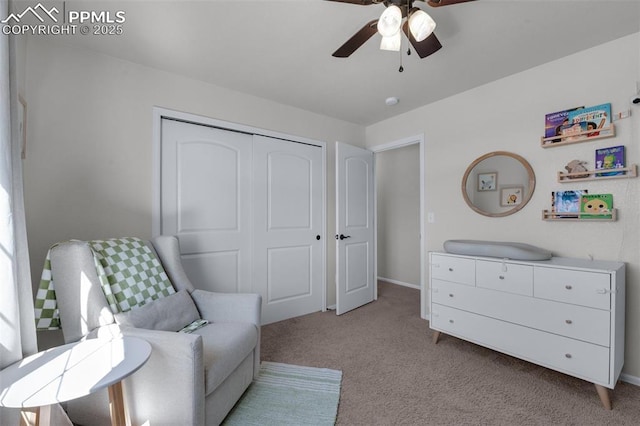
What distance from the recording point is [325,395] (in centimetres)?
A: 168

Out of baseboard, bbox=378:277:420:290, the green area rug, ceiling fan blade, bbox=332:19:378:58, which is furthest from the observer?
baseboard, bbox=378:277:420:290

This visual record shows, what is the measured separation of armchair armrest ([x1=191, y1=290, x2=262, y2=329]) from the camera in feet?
5.77

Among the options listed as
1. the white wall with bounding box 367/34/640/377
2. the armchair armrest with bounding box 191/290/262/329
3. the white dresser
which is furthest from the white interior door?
the armchair armrest with bounding box 191/290/262/329

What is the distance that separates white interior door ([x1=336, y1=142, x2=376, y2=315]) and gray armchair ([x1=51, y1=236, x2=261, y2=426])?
1496 mm

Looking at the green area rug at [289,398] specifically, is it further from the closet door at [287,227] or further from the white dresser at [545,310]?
the white dresser at [545,310]

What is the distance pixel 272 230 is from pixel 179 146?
1.17 m

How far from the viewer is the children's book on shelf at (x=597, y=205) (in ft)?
6.08

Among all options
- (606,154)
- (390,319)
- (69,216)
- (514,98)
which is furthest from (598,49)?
(69,216)

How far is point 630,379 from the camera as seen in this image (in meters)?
1.80

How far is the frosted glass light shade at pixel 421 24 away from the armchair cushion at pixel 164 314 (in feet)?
6.56

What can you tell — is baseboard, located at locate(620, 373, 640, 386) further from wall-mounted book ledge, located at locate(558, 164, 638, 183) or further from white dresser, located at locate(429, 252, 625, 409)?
wall-mounted book ledge, located at locate(558, 164, 638, 183)

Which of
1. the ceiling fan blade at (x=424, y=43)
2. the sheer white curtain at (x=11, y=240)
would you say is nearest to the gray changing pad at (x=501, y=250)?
the ceiling fan blade at (x=424, y=43)

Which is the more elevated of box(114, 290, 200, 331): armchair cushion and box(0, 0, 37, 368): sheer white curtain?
box(0, 0, 37, 368): sheer white curtain

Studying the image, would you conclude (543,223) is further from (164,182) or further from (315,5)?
(164,182)
